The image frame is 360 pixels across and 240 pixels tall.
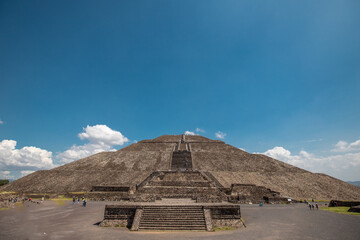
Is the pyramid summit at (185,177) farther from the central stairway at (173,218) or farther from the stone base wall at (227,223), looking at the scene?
the stone base wall at (227,223)

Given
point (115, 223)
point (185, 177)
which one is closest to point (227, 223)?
point (115, 223)

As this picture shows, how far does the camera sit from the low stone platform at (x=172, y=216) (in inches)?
440

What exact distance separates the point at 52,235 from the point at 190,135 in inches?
2579

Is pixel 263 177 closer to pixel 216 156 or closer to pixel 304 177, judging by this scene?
pixel 304 177

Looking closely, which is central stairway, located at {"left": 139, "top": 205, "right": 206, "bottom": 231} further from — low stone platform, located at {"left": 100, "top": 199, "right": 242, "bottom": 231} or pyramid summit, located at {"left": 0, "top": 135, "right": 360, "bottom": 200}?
pyramid summit, located at {"left": 0, "top": 135, "right": 360, "bottom": 200}

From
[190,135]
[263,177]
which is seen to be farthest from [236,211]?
[190,135]

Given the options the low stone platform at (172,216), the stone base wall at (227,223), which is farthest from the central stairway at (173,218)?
the stone base wall at (227,223)

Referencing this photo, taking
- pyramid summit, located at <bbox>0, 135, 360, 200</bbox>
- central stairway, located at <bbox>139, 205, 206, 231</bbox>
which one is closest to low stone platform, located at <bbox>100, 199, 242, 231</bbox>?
central stairway, located at <bbox>139, 205, 206, 231</bbox>

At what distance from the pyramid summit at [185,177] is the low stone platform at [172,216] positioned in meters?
8.82

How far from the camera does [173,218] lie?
11.5m

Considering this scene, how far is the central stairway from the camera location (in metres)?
10.9

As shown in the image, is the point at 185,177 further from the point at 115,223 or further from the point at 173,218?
the point at 115,223

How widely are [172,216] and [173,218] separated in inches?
7.2

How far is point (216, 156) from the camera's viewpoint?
46656 millimetres
